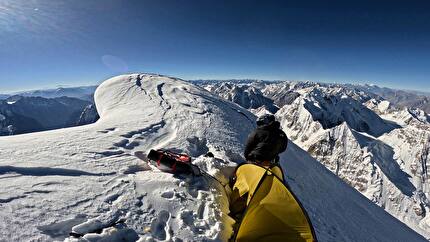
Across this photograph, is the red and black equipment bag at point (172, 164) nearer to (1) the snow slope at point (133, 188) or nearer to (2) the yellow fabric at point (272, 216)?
(1) the snow slope at point (133, 188)

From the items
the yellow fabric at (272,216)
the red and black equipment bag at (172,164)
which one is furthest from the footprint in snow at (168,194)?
the yellow fabric at (272,216)

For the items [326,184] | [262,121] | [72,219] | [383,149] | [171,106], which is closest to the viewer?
[72,219]

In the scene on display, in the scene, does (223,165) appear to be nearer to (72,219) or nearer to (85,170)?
(85,170)

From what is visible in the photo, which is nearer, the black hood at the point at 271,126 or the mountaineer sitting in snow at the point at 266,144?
the mountaineer sitting in snow at the point at 266,144

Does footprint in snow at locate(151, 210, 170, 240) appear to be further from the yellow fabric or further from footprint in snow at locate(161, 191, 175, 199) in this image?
the yellow fabric

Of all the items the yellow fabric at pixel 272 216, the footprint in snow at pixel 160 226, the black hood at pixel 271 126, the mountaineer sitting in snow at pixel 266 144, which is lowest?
the footprint in snow at pixel 160 226

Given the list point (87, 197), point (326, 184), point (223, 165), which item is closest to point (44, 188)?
point (87, 197)

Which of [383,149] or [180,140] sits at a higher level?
[180,140]
